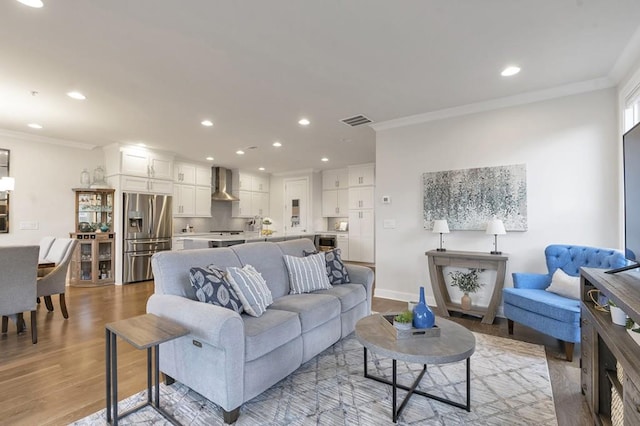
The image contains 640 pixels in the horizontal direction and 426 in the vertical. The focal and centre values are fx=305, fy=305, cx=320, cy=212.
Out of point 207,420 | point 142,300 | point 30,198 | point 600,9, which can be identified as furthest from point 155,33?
point 30,198

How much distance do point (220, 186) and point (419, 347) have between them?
7.17 metres

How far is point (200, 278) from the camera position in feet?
6.87

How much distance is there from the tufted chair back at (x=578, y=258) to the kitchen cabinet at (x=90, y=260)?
6627mm

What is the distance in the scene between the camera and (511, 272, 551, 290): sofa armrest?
3080 millimetres

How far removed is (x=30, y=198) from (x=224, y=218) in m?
4.04

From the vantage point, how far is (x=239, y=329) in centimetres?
173

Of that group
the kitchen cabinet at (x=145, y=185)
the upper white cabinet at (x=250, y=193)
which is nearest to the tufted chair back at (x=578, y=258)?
the kitchen cabinet at (x=145, y=185)

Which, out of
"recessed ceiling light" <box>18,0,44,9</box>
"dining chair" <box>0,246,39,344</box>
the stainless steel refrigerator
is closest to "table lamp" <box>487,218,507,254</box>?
"recessed ceiling light" <box>18,0,44,9</box>

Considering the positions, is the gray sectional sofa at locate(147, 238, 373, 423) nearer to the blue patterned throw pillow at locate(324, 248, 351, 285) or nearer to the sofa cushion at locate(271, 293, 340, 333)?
the sofa cushion at locate(271, 293, 340, 333)

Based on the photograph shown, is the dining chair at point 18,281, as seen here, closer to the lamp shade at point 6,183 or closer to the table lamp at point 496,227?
the lamp shade at point 6,183

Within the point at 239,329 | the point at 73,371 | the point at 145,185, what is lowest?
the point at 73,371

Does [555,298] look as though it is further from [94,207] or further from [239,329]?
[94,207]

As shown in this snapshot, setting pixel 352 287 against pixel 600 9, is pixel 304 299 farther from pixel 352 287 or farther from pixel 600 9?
pixel 600 9

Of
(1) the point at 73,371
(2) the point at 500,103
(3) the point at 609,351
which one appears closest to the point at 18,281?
(1) the point at 73,371
